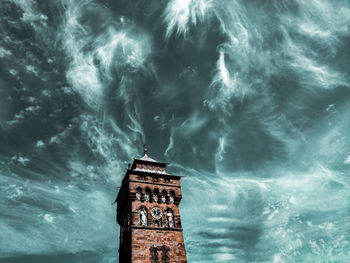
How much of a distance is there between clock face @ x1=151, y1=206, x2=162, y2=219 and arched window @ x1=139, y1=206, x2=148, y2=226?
3.50 feet

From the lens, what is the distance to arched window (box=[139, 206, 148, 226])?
3828 cm

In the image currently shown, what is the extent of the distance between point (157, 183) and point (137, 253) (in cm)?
1154

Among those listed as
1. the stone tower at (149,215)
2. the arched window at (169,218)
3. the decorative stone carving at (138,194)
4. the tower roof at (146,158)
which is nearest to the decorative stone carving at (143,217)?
the stone tower at (149,215)

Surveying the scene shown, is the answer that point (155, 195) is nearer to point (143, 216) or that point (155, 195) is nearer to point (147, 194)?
point (147, 194)

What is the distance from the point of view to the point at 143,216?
128ft

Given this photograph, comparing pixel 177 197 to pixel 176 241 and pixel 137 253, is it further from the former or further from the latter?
pixel 137 253

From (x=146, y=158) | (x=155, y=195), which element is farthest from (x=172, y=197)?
(x=146, y=158)

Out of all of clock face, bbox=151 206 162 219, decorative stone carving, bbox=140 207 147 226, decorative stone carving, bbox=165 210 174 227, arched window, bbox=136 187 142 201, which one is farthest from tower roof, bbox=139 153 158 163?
decorative stone carving, bbox=165 210 174 227

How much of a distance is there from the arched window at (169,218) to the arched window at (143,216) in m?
3.18

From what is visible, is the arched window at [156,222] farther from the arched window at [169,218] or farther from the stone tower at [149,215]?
the arched window at [169,218]

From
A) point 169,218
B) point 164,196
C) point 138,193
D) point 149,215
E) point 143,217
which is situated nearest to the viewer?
point 143,217

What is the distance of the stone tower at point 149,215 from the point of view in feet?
117

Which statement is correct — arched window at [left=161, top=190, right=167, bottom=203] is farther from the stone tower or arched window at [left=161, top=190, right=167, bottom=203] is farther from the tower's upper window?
the tower's upper window

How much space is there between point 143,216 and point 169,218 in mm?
3945
